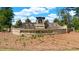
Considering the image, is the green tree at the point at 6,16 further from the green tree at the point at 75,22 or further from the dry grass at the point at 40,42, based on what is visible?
the green tree at the point at 75,22

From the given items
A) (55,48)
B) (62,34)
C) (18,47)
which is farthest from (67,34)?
(18,47)

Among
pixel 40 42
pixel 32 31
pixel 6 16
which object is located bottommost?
pixel 40 42

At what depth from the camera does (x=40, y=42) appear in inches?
87.0

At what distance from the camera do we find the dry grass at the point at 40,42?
2193mm

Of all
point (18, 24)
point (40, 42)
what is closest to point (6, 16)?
point (18, 24)

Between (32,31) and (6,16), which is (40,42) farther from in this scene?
(6,16)

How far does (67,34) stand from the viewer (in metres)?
2.23

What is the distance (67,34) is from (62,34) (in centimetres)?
5

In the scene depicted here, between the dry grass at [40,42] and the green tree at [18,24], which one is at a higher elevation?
the green tree at [18,24]

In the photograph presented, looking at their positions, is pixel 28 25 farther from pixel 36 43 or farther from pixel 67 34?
pixel 67 34

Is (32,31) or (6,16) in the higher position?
(6,16)

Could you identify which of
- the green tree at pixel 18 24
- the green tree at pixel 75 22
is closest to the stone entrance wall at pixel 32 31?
the green tree at pixel 18 24

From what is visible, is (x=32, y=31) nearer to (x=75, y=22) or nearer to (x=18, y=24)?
(x=18, y=24)
